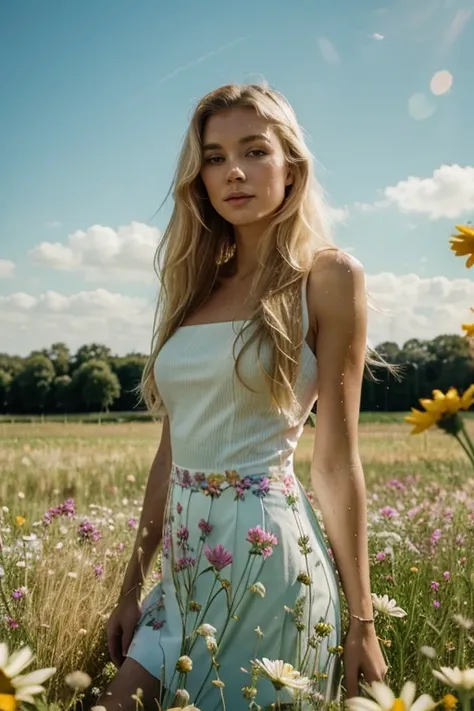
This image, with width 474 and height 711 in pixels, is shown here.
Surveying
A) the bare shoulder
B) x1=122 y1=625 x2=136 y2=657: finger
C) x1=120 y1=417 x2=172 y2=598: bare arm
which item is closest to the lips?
the bare shoulder

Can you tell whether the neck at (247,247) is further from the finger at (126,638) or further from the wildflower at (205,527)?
the finger at (126,638)

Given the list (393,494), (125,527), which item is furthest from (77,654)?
(393,494)

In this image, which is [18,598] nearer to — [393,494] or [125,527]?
[125,527]

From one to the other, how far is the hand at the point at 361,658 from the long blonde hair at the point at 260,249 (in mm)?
580

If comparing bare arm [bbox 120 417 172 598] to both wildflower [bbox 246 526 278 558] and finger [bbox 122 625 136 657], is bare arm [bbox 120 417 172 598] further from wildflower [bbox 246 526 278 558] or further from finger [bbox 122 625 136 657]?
wildflower [bbox 246 526 278 558]

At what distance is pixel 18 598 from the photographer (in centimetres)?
229

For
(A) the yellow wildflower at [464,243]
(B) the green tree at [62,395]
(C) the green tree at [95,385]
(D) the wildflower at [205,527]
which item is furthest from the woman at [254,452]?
(C) the green tree at [95,385]

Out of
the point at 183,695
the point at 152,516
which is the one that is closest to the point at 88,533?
the point at 152,516

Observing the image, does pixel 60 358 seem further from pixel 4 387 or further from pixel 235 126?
pixel 235 126

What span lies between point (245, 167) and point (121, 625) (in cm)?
137

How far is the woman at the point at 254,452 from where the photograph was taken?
1.85 meters

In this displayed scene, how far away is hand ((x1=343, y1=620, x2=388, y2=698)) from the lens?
1.83m

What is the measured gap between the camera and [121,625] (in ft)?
7.24

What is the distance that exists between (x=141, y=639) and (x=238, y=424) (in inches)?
23.7
